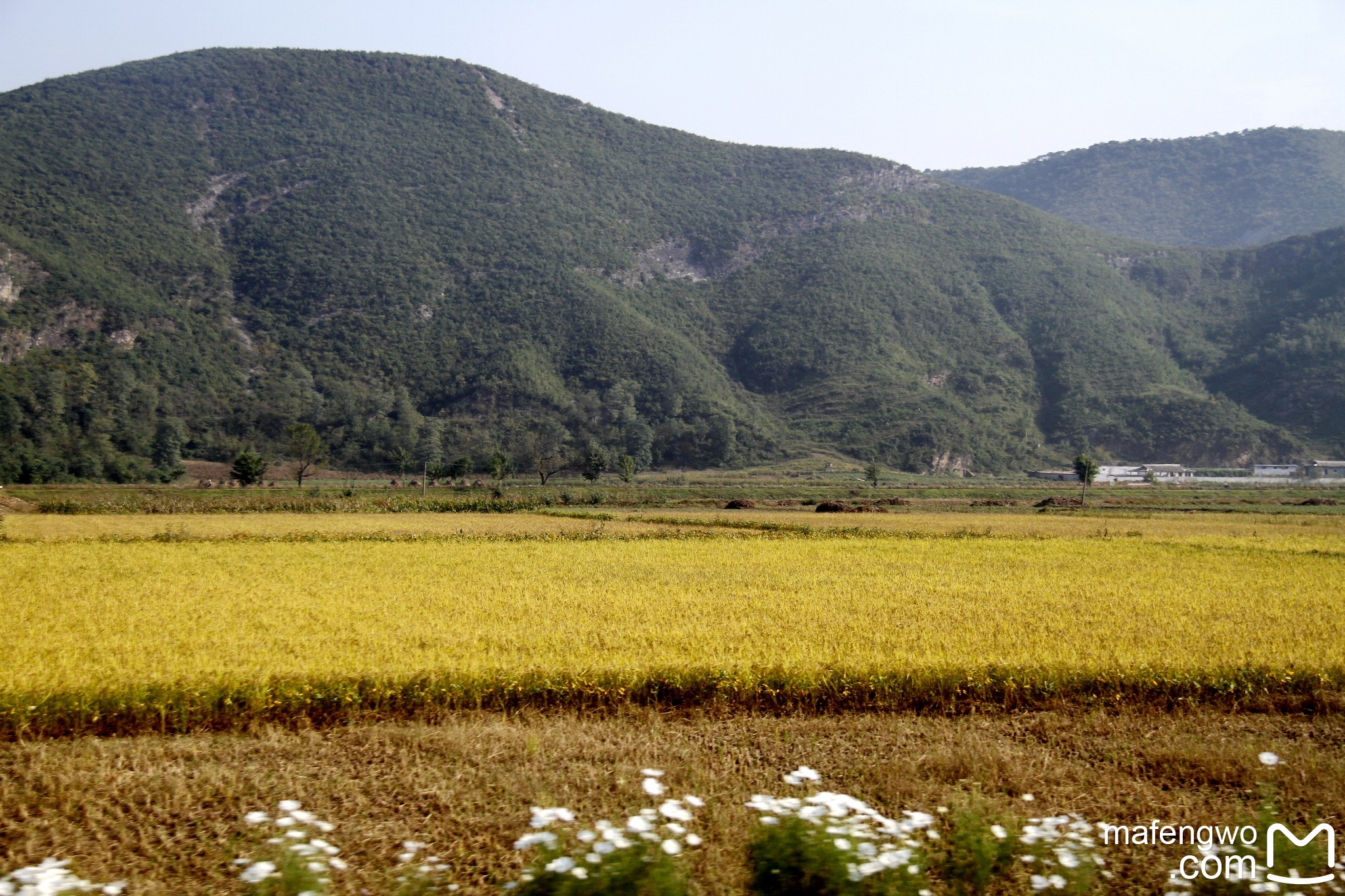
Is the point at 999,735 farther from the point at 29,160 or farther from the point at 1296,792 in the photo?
the point at 29,160

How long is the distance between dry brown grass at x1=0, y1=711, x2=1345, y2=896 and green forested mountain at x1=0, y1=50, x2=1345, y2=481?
72196 millimetres

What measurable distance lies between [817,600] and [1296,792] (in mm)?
8065

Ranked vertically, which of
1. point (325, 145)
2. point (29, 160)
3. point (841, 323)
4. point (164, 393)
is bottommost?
point (164, 393)

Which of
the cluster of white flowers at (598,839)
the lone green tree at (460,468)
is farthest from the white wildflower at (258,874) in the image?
the lone green tree at (460,468)

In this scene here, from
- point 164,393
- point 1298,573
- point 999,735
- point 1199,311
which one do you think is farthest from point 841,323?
point 999,735

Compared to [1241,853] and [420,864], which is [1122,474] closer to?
[1241,853]

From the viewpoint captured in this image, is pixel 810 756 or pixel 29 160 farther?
pixel 29 160

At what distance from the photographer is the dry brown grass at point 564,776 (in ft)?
19.6

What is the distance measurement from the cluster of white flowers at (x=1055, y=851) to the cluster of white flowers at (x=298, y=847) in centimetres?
424

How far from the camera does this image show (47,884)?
469 centimetres

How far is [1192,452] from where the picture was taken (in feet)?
342

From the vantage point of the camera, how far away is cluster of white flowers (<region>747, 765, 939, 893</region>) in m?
5.00

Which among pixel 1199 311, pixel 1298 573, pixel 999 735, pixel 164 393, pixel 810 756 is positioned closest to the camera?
pixel 810 756

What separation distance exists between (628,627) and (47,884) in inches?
311
